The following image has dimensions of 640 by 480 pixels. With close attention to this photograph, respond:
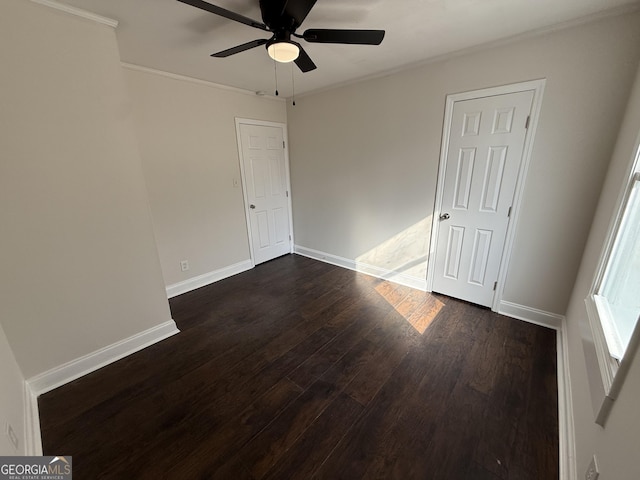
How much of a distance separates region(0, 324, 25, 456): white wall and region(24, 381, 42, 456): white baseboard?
4 centimetres

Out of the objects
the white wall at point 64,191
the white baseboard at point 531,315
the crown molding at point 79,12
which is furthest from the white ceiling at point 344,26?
the white baseboard at point 531,315

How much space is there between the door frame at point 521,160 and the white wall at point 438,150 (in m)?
0.04

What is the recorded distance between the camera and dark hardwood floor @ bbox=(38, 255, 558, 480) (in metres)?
1.34

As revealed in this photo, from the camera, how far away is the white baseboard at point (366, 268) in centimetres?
317

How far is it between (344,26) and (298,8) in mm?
673

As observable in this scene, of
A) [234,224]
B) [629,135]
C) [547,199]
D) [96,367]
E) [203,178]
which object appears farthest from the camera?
[234,224]

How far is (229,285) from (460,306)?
Answer: 2731 millimetres

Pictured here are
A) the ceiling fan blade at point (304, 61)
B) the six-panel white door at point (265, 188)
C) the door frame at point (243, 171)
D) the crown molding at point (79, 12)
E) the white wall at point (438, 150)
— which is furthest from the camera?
the six-panel white door at point (265, 188)

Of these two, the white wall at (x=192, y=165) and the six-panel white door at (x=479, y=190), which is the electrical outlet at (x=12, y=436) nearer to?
the white wall at (x=192, y=165)

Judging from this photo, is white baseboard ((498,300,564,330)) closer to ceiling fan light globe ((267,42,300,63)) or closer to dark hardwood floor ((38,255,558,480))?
dark hardwood floor ((38,255,558,480))

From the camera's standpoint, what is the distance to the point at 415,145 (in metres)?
2.80

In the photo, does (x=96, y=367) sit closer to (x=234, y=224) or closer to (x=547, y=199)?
(x=234, y=224)

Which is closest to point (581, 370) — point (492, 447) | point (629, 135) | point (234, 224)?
point (492, 447)

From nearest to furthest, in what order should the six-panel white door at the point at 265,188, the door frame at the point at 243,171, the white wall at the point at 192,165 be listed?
the white wall at the point at 192,165
the door frame at the point at 243,171
the six-panel white door at the point at 265,188
